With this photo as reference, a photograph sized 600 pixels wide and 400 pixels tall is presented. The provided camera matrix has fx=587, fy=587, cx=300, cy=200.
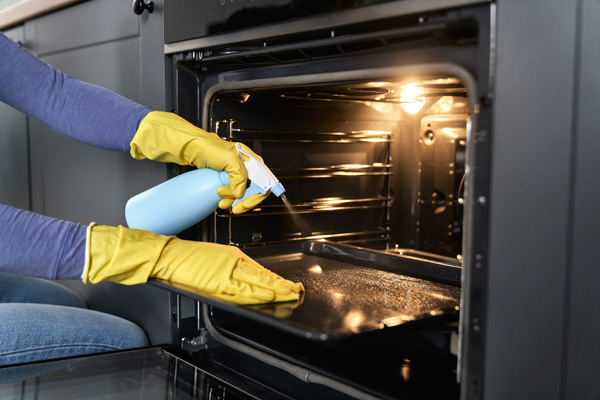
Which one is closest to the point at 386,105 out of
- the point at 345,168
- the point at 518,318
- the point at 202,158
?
the point at 345,168

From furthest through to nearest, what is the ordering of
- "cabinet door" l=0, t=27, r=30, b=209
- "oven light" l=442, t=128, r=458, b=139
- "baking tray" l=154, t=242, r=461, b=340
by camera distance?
1. "cabinet door" l=0, t=27, r=30, b=209
2. "oven light" l=442, t=128, r=458, b=139
3. "baking tray" l=154, t=242, r=461, b=340

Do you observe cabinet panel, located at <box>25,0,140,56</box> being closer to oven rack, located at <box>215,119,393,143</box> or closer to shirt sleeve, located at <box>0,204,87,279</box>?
oven rack, located at <box>215,119,393,143</box>

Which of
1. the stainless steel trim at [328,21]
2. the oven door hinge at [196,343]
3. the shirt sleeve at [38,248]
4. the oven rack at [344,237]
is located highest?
the stainless steel trim at [328,21]

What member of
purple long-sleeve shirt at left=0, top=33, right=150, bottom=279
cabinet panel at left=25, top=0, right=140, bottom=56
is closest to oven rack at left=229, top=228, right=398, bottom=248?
purple long-sleeve shirt at left=0, top=33, right=150, bottom=279

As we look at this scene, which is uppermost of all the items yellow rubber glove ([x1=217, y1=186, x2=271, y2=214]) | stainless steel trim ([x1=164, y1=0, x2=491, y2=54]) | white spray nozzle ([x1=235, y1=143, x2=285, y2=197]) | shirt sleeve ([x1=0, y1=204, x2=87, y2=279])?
stainless steel trim ([x1=164, y1=0, x2=491, y2=54])

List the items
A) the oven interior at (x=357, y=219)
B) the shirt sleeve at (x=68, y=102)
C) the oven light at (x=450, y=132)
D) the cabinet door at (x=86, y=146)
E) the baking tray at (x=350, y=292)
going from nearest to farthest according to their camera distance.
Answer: the baking tray at (x=350, y=292) → the oven interior at (x=357, y=219) → the shirt sleeve at (x=68, y=102) → the cabinet door at (x=86, y=146) → the oven light at (x=450, y=132)

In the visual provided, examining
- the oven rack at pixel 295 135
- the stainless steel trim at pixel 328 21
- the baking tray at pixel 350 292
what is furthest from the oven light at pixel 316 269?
the stainless steel trim at pixel 328 21

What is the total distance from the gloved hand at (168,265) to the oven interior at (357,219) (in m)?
0.07

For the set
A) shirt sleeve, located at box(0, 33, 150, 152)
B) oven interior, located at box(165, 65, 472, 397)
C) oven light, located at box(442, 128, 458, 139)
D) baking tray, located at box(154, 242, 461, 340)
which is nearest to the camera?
baking tray, located at box(154, 242, 461, 340)

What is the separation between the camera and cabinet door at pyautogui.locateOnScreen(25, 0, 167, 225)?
5.25 feet

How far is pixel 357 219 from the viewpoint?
73.1 inches

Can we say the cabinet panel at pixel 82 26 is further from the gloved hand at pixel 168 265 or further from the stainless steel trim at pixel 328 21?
the gloved hand at pixel 168 265

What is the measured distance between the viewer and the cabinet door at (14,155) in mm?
2209

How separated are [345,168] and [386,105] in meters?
0.23
